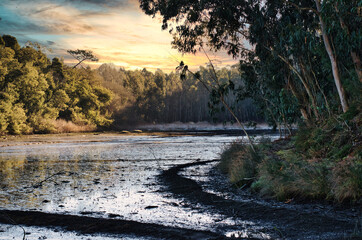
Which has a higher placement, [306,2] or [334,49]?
[306,2]

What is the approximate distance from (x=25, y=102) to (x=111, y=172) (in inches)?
1405

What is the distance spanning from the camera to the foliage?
4041cm

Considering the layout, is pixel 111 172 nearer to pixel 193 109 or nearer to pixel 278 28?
pixel 278 28

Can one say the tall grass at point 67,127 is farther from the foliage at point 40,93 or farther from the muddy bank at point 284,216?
the muddy bank at point 284,216

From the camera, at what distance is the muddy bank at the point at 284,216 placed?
17.5ft

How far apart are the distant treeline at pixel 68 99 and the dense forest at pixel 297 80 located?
297cm

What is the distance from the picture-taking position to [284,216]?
6.40m

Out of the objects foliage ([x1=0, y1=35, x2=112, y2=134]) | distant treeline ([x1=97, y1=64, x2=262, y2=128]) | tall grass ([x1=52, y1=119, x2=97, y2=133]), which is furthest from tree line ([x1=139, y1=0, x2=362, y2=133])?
distant treeline ([x1=97, y1=64, x2=262, y2=128])

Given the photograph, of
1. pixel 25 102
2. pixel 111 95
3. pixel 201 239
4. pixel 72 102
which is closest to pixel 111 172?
pixel 201 239

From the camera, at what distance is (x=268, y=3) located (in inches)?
526

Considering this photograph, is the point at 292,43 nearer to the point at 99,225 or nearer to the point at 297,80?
the point at 297,80

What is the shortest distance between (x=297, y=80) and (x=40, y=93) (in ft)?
120

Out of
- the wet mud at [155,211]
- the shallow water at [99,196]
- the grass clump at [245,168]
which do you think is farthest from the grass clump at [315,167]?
the shallow water at [99,196]

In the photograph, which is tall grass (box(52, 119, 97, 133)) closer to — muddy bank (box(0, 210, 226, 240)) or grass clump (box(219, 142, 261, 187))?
grass clump (box(219, 142, 261, 187))
